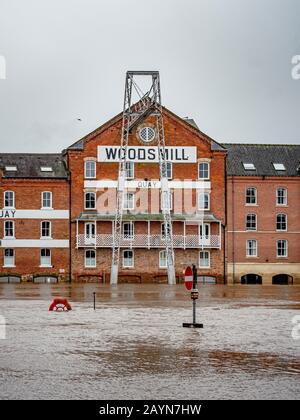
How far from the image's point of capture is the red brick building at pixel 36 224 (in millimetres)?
63375

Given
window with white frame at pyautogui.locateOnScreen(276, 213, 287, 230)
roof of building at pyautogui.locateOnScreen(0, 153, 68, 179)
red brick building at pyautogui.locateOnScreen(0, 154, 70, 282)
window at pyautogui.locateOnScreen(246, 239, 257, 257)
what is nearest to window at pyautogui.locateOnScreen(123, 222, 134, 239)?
red brick building at pyautogui.locateOnScreen(0, 154, 70, 282)

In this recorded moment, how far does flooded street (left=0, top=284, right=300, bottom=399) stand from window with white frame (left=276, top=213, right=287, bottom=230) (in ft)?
120

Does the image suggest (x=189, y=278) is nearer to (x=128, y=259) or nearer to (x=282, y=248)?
(x=128, y=259)

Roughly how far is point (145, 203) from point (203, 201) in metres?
4.52

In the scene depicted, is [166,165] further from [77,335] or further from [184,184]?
[77,335]

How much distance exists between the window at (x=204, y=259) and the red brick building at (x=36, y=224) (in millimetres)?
10217

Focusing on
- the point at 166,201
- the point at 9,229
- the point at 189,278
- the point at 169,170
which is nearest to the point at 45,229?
the point at 9,229

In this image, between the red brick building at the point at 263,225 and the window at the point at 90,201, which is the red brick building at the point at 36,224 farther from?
the red brick building at the point at 263,225

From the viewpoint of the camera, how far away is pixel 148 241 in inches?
2494

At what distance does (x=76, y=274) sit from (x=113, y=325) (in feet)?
130

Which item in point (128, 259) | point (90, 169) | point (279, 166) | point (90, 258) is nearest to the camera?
point (90, 258)

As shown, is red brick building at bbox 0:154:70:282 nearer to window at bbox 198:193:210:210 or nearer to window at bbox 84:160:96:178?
window at bbox 84:160:96:178

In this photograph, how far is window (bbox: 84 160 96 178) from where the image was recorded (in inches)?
2507
